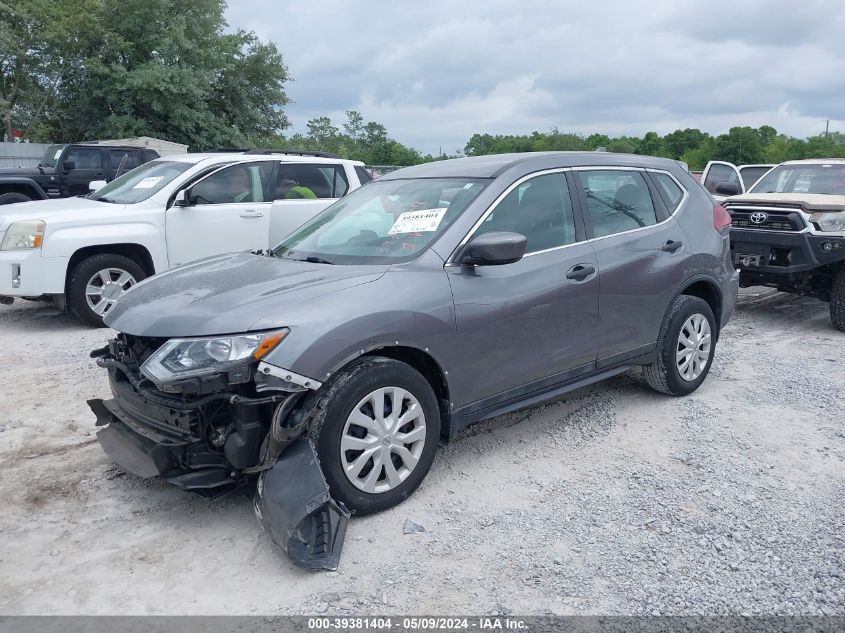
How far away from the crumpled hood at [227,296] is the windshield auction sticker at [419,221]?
42cm

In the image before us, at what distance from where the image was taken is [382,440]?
347 centimetres

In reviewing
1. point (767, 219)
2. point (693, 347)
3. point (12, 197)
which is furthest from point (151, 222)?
point (767, 219)

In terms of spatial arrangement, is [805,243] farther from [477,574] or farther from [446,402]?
[477,574]

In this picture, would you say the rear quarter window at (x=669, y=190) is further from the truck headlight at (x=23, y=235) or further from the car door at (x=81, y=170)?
the car door at (x=81, y=170)

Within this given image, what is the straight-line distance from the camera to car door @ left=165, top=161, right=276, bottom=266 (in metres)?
7.55

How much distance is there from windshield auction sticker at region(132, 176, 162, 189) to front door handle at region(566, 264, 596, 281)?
518 centimetres

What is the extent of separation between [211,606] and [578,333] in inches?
101

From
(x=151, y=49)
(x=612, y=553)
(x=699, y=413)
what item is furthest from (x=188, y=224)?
(x=151, y=49)

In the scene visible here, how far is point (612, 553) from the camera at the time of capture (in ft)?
10.8

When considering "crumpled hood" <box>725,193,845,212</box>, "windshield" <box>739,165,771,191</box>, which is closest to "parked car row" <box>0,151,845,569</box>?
"crumpled hood" <box>725,193,845,212</box>

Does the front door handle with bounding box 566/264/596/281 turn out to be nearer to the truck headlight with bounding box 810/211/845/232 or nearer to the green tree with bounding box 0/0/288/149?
the truck headlight with bounding box 810/211/845/232

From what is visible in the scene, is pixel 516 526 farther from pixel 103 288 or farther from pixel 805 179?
pixel 805 179

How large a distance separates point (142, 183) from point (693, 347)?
232 inches

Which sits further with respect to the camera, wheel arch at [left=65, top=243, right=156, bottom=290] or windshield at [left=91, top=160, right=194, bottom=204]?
windshield at [left=91, top=160, right=194, bottom=204]
